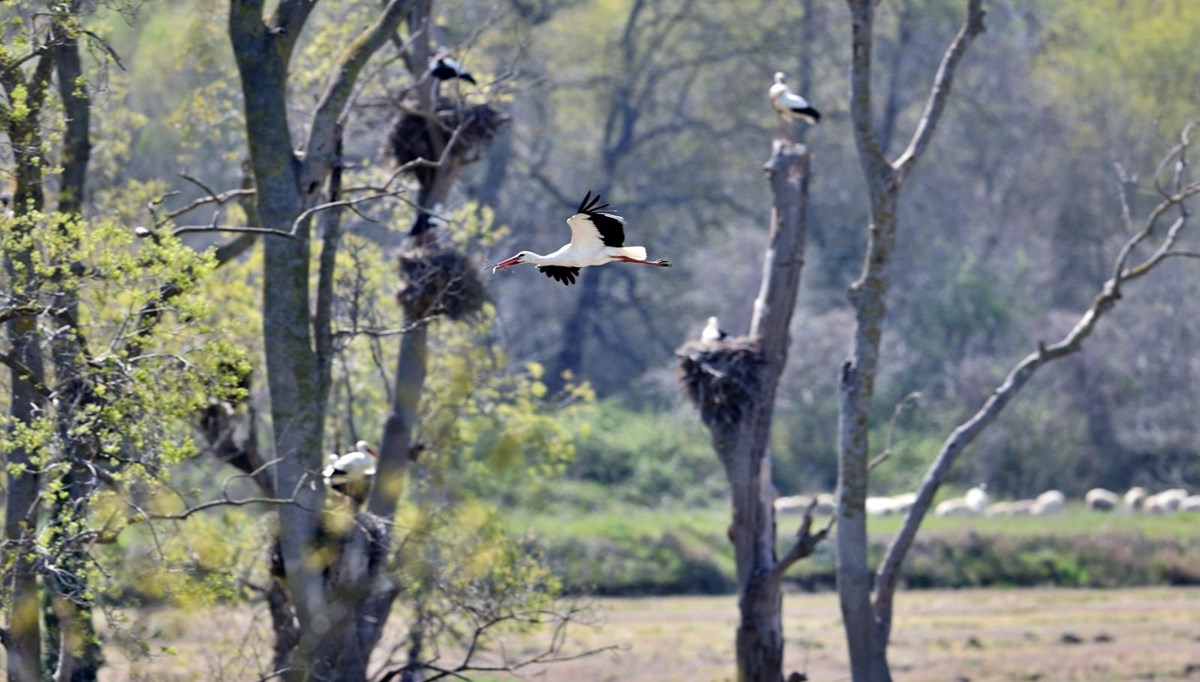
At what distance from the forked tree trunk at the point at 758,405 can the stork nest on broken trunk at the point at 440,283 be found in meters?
2.13

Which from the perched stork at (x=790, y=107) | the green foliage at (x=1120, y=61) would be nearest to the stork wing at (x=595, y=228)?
the perched stork at (x=790, y=107)

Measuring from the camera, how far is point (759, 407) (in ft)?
55.0

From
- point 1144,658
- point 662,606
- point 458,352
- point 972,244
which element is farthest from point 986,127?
point 458,352

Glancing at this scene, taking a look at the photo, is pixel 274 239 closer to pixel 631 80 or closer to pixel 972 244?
pixel 631 80

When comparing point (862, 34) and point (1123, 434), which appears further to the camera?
point (1123, 434)

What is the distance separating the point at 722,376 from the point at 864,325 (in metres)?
1.48

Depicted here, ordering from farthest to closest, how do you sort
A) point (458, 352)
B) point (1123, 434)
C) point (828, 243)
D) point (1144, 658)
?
point (828, 243), point (1123, 434), point (1144, 658), point (458, 352)

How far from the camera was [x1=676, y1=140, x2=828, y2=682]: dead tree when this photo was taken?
53.9ft

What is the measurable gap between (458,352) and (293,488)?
5.78m

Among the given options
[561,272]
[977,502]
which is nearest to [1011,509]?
[977,502]

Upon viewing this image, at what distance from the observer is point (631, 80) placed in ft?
143

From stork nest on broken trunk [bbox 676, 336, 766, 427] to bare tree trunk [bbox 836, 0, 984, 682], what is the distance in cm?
90

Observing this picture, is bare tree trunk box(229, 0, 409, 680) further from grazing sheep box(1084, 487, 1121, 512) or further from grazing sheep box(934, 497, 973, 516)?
grazing sheep box(1084, 487, 1121, 512)

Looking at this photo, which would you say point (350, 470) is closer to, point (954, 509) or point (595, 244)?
point (595, 244)
